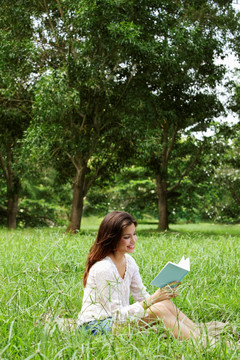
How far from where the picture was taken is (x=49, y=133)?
1047cm

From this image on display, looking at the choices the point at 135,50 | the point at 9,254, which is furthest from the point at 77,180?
the point at 9,254

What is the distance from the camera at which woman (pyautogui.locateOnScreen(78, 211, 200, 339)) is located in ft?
9.66

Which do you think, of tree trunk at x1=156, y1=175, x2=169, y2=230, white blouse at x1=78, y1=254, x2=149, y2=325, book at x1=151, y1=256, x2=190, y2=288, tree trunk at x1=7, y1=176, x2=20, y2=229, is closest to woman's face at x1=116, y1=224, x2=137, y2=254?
white blouse at x1=78, y1=254, x2=149, y2=325

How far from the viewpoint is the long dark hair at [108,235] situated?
10.4 ft

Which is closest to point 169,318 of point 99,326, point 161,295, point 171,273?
point 161,295

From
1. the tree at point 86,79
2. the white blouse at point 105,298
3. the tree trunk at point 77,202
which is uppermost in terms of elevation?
the tree at point 86,79

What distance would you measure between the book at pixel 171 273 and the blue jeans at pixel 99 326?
42 centimetres

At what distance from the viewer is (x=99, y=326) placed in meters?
2.87

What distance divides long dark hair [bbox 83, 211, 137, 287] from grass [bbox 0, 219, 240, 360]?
37 centimetres

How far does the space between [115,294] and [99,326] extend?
0.28 m

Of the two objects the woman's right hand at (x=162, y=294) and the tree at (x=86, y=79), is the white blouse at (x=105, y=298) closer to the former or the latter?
the woman's right hand at (x=162, y=294)

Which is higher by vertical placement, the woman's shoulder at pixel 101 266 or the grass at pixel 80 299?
the woman's shoulder at pixel 101 266

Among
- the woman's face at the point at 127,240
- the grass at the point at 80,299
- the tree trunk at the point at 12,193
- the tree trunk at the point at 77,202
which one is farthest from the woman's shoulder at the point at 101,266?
the tree trunk at the point at 12,193

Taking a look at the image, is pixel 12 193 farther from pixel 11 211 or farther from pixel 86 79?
pixel 86 79
